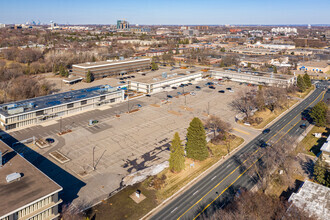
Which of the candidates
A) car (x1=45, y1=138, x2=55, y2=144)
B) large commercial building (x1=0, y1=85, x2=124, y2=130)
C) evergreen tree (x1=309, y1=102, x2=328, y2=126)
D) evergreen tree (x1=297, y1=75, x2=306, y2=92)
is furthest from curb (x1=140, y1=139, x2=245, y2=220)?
evergreen tree (x1=297, y1=75, x2=306, y2=92)

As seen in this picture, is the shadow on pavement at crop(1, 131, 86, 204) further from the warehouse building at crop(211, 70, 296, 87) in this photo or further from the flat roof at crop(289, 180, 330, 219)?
the warehouse building at crop(211, 70, 296, 87)

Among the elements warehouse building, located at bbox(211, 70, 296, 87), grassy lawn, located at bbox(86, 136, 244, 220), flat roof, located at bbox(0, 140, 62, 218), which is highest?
warehouse building, located at bbox(211, 70, 296, 87)

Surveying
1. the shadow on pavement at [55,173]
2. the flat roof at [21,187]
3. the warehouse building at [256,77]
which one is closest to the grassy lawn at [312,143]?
the warehouse building at [256,77]

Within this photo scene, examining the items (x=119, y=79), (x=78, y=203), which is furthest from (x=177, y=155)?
(x=119, y=79)

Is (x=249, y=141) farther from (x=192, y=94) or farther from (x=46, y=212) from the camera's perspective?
(x=46, y=212)

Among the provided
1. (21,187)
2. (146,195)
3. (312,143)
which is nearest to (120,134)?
(146,195)

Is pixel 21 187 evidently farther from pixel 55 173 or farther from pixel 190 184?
pixel 190 184
